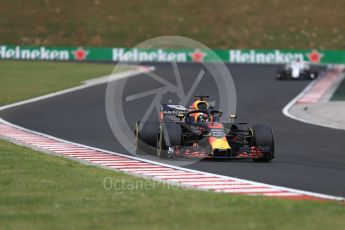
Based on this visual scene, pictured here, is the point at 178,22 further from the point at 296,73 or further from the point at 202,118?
the point at 202,118

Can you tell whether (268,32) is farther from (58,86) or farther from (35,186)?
(35,186)

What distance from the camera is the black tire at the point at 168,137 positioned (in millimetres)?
16266

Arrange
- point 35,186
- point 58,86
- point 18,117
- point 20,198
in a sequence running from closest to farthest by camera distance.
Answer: point 20,198 → point 35,186 → point 18,117 → point 58,86

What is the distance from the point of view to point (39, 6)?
83750 mm

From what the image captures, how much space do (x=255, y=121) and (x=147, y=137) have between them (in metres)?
8.51

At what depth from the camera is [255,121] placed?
2534cm

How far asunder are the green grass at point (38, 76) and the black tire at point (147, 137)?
13751 millimetres

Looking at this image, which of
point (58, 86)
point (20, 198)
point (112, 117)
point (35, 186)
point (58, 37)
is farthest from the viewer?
point (58, 37)

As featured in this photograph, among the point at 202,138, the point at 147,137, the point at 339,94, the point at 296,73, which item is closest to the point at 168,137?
the point at 202,138

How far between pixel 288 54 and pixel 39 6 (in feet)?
103

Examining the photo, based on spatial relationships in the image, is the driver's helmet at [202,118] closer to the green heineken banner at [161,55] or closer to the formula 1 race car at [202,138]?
the formula 1 race car at [202,138]

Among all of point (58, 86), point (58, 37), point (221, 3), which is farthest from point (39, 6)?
point (58, 86)

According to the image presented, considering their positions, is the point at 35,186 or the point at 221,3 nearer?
the point at 35,186

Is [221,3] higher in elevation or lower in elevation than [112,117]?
higher
